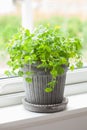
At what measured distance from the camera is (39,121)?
1.35 metres

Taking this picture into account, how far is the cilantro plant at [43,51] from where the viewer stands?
1.28 m

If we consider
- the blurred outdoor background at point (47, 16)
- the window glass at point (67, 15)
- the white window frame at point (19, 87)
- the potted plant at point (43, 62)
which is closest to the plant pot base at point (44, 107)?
the potted plant at point (43, 62)

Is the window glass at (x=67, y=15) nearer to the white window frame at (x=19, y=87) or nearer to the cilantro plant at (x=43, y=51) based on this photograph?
the white window frame at (x=19, y=87)

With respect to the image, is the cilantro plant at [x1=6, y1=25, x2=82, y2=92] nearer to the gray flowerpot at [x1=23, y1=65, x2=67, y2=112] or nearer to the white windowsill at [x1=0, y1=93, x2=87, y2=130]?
the gray flowerpot at [x1=23, y1=65, x2=67, y2=112]

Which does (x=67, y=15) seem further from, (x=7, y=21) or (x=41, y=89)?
(x=41, y=89)

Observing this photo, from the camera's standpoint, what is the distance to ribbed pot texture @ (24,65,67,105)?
1.31 meters

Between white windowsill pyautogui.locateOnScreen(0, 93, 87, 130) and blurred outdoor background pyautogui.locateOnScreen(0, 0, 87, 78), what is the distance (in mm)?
219

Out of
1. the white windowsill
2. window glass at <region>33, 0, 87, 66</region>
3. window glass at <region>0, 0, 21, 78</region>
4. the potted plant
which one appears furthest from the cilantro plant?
window glass at <region>33, 0, 87, 66</region>

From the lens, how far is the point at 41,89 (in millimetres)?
1324

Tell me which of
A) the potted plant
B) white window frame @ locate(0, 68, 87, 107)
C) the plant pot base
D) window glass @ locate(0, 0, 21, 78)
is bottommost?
the plant pot base

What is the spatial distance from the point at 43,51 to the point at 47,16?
52 centimetres

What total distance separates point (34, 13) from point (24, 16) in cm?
8

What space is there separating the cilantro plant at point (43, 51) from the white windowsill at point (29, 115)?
0.43 ft

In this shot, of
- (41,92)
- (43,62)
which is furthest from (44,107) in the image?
(43,62)
